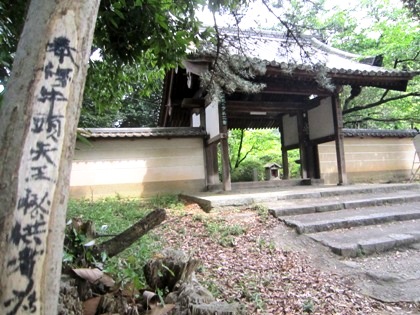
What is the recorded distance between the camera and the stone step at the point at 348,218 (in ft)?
15.4

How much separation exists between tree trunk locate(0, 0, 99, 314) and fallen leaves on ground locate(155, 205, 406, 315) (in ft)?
6.11

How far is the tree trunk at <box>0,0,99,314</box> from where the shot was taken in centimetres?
98

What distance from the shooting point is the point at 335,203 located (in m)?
5.68

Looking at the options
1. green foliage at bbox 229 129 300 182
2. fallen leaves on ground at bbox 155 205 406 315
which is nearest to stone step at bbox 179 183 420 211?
fallen leaves on ground at bbox 155 205 406 315

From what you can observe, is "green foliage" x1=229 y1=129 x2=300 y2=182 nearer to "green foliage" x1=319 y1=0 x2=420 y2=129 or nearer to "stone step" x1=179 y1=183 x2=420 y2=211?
"green foliage" x1=319 y1=0 x2=420 y2=129

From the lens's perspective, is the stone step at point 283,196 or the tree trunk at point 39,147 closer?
the tree trunk at point 39,147

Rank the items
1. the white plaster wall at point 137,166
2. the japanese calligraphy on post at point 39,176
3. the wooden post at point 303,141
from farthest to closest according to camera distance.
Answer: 1. the wooden post at point 303,141
2. the white plaster wall at point 137,166
3. the japanese calligraphy on post at point 39,176

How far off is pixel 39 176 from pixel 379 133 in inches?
439

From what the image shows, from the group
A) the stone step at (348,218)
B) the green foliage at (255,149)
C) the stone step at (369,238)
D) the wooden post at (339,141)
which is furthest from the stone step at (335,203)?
the green foliage at (255,149)

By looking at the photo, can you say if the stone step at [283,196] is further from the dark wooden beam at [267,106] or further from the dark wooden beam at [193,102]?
the dark wooden beam at [267,106]

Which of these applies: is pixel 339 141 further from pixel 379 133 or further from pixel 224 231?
pixel 224 231

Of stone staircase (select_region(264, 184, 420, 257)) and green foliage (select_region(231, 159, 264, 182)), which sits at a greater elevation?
green foliage (select_region(231, 159, 264, 182))

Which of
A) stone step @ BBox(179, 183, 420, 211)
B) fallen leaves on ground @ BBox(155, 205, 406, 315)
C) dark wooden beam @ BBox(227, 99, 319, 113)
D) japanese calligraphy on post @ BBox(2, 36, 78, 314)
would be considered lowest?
fallen leaves on ground @ BBox(155, 205, 406, 315)

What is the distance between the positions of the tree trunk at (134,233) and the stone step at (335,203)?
131 inches
